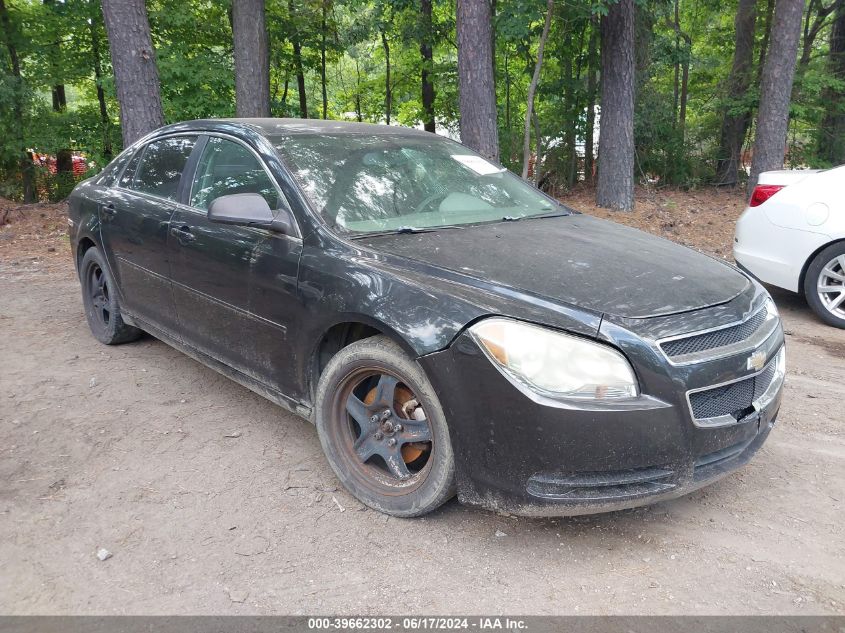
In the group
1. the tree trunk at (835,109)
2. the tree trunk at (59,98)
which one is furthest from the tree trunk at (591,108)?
the tree trunk at (59,98)

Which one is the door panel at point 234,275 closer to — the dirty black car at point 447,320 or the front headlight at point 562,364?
the dirty black car at point 447,320

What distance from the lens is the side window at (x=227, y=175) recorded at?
11.5ft

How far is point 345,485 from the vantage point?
3066 mm

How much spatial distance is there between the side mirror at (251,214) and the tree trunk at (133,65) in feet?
20.9

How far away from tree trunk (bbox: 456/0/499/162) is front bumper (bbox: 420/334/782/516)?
6818 mm

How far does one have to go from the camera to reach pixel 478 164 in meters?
4.20

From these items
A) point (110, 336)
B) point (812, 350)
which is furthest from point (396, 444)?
point (812, 350)

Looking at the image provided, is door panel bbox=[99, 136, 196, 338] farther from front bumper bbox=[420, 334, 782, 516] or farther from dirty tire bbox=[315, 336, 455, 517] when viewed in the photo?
front bumper bbox=[420, 334, 782, 516]

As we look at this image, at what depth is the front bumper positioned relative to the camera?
238 centimetres

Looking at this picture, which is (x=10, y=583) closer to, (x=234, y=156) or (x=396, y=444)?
(x=396, y=444)

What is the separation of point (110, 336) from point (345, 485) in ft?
9.63

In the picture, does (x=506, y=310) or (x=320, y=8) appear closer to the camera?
(x=506, y=310)

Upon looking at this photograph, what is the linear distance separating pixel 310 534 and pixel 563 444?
1.17 m

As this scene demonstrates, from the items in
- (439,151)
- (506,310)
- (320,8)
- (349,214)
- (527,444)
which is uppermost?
(320,8)
